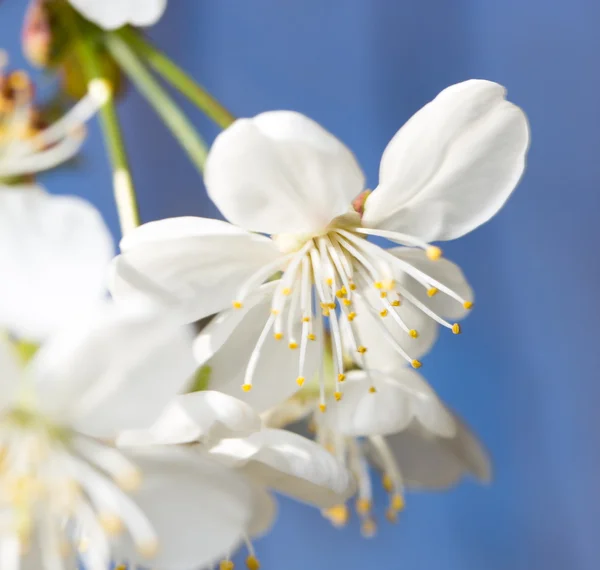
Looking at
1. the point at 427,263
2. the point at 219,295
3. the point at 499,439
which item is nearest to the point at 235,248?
the point at 219,295

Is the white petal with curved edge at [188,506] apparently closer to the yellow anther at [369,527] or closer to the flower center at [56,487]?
the flower center at [56,487]

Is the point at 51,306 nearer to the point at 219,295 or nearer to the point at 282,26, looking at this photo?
the point at 219,295

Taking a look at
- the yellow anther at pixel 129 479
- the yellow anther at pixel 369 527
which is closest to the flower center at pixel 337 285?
the yellow anther at pixel 129 479

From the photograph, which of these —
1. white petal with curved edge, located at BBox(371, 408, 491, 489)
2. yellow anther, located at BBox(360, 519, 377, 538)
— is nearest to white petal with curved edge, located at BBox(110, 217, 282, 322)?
white petal with curved edge, located at BBox(371, 408, 491, 489)

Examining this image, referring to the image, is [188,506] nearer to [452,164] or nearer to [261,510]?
[261,510]

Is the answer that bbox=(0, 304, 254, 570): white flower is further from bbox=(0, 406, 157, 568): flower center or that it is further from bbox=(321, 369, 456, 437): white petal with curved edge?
bbox=(321, 369, 456, 437): white petal with curved edge

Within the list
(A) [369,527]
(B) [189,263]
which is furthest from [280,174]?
(A) [369,527]
